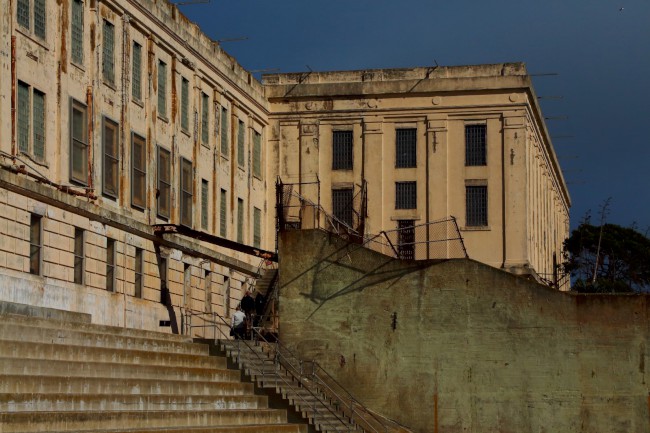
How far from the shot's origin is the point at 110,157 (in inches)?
1609

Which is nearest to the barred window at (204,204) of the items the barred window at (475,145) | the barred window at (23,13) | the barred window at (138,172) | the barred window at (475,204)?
the barred window at (138,172)

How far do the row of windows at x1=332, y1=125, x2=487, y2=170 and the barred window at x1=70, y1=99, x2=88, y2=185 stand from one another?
20843mm

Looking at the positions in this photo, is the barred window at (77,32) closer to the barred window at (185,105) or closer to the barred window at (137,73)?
the barred window at (137,73)

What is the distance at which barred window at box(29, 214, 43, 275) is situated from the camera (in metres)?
35.4

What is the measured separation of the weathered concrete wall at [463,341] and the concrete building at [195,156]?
5982mm

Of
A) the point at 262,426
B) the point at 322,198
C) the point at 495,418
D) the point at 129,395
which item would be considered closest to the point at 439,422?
the point at 495,418

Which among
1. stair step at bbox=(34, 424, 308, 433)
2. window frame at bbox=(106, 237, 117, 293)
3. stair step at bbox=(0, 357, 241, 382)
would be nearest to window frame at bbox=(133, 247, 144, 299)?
window frame at bbox=(106, 237, 117, 293)

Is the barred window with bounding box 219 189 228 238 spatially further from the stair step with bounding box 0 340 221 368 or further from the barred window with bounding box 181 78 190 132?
the stair step with bounding box 0 340 221 368

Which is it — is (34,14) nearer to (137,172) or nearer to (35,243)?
(35,243)

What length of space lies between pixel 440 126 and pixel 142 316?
2012cm

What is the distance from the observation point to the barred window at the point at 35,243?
35438mm

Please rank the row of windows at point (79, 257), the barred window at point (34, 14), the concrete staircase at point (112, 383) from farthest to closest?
1. the barred window at point (34, 14)
2. the row of windows at point (79, 257)
3. the concrete staircase at point (112, 383)

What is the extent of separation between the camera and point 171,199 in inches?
1810

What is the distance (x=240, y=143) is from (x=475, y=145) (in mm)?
9870
